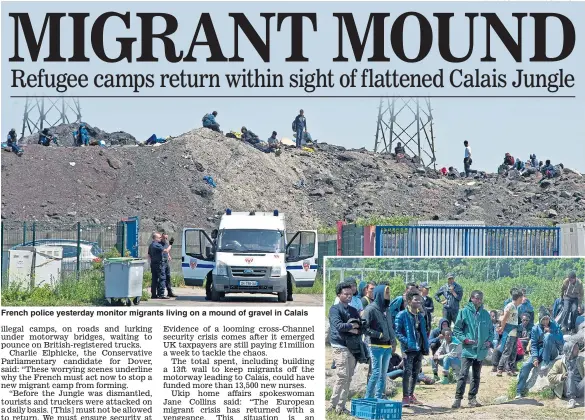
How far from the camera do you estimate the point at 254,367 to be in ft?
51.5

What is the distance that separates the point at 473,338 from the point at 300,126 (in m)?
42.9

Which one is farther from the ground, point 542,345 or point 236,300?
point 236,300

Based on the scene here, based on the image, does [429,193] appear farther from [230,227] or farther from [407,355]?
[407,355]

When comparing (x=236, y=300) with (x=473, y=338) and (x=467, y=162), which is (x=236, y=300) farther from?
(x=467, y=162)

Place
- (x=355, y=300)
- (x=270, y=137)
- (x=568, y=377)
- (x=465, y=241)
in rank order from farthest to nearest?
(x=270, y=137)
(x=465, y=241)
(x=355, y=300)
(x=568, y=377)

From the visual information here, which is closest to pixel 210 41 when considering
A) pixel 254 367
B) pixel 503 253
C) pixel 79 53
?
pixel 79 53

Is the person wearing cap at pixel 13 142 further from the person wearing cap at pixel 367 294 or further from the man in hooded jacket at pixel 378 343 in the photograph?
the man in hooded jacket at pixel 378 343

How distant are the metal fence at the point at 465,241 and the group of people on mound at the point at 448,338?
35.4 ft

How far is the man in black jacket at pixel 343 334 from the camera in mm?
14766

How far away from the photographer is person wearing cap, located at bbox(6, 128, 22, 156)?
5159 centimetres

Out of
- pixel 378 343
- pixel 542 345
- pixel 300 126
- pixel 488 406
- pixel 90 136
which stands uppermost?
pixel 300 126

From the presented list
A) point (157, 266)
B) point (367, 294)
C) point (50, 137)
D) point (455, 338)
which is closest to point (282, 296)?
point (157, 266)

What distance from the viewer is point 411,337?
1520cm

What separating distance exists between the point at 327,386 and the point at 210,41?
8.19 metres
